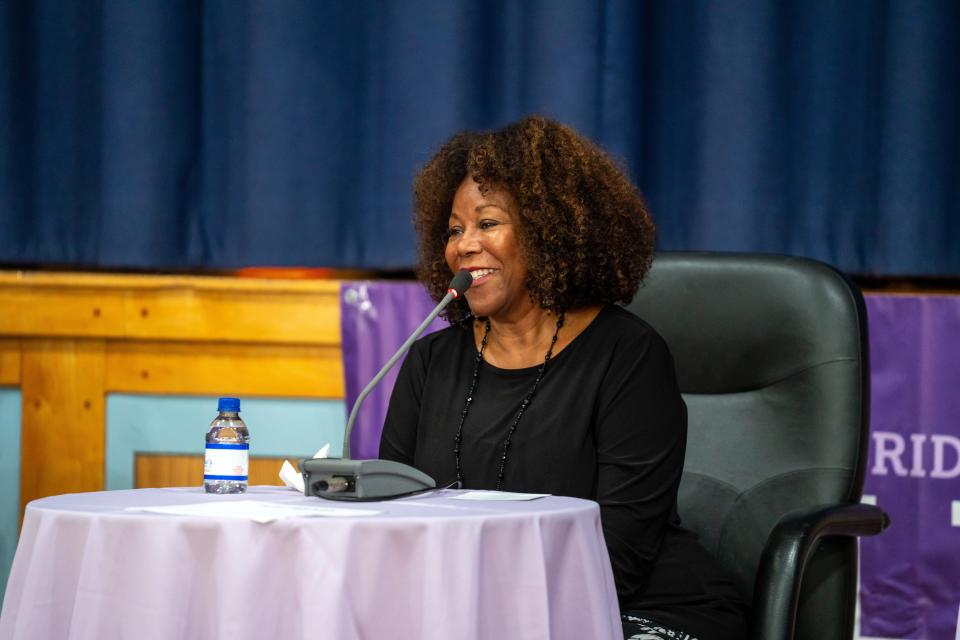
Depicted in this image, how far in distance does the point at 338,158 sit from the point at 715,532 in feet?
5.20

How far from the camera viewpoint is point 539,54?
9.71 ft

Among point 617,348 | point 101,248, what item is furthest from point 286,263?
point 617,348

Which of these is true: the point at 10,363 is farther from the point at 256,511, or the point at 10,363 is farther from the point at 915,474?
the point at 915,474

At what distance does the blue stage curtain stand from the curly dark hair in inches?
36.4

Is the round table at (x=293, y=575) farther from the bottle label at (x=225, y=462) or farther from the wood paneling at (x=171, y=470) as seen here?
the wood paneling at (x=171, y=470)

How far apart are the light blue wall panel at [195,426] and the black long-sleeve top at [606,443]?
99 cm

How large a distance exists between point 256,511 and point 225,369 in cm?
183

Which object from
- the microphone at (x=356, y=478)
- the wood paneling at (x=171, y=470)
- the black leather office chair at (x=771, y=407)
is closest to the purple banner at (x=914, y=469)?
the black leather office chair at (x=771, y=407)

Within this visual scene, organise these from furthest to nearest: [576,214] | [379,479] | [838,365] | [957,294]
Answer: [957,294], [576,214], [838,365], [379,479]

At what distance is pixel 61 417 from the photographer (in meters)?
3.07

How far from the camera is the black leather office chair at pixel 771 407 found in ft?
5.62

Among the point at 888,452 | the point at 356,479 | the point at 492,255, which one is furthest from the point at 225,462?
the point at 888,452

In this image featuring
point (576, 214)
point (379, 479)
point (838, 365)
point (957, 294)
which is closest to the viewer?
point (379, 479)

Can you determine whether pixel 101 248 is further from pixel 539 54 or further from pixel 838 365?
pixel 838 365
